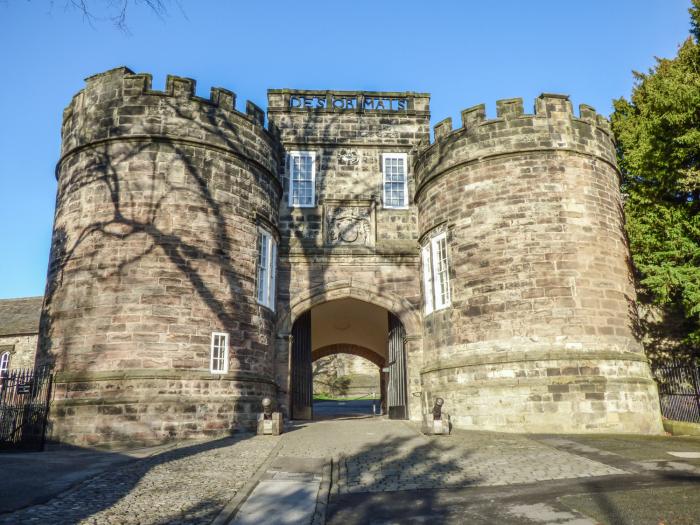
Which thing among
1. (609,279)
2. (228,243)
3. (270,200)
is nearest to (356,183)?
(270,200)

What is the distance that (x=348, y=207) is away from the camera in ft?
54.2

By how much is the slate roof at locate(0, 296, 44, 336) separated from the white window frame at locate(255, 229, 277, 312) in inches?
768

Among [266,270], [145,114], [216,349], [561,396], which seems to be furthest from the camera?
[266,270]

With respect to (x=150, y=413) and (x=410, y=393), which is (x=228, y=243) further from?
(x=410, y=393)

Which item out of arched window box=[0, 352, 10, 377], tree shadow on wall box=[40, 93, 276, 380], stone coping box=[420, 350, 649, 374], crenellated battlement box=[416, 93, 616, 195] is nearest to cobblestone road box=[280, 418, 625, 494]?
stone coping box=[420, 350, 649, 374]

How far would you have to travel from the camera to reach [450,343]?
1345 centimetres

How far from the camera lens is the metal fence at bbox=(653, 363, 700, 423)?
12266 mm

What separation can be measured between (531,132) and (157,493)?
11753 mm

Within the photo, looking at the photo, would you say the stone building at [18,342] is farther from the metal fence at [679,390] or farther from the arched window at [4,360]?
the metal fence at [679,390]

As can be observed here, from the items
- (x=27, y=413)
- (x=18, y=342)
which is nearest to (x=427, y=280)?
(x=27, y=413)

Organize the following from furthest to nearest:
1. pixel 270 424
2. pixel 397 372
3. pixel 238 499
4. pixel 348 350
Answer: pixel 348 350
pixel 397 372
pixel 270 424
pixel 238 499

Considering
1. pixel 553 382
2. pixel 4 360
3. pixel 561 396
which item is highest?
pixel 4 360

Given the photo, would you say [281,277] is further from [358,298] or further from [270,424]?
[270,424]

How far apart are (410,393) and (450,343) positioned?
2.43 m
